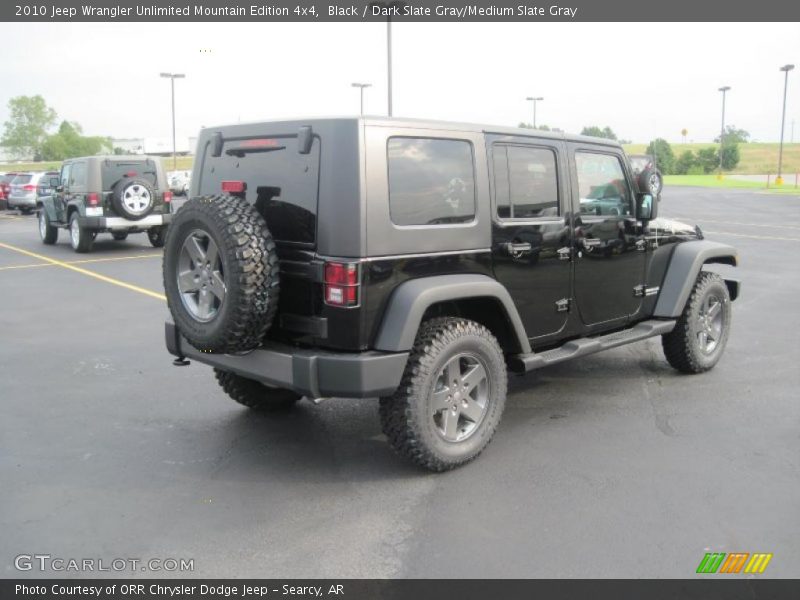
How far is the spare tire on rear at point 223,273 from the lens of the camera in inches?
159

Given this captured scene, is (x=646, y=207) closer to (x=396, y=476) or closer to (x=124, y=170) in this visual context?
(x=396, y=476)

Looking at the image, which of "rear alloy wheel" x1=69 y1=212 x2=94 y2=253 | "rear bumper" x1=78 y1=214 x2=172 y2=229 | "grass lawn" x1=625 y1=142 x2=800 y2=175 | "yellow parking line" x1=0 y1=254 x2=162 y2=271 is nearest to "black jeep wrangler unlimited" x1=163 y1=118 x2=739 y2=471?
"yellow parking line" x1=0 y1=254 x2=162 y2=271

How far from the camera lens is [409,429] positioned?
4230 mm

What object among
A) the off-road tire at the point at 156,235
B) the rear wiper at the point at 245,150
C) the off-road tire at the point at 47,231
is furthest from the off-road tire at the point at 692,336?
the off-road tire at the point at 47,231

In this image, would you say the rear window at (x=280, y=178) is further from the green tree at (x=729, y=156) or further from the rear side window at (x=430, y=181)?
the green tree at (x=729, y=156)

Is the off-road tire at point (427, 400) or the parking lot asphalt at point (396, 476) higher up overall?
the off-road tire at point (427, 400)

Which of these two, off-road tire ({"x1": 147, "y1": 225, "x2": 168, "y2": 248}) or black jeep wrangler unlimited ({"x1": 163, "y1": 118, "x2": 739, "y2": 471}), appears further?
off-road tire ({"x1": 147, "y1": 225, "x2": 168, "y2": 248})

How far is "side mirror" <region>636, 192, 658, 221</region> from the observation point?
579 cm

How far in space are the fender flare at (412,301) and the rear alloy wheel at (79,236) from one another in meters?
12.9

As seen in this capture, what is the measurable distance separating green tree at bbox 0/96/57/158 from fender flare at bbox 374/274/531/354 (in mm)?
130883

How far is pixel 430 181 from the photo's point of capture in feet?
14.6

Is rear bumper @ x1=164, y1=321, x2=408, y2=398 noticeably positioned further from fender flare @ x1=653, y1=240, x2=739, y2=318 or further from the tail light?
fender flare @ x1=653, y1=240, x2=739, y2=318
